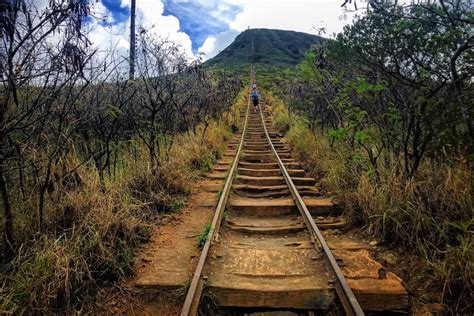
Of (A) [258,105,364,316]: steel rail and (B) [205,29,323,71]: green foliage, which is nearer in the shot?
(A) [258,105,364,316]: steel rail

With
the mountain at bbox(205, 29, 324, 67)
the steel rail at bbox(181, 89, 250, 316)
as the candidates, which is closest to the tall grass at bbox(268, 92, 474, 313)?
the steel rail at bbox(181, 89, 250, 316)

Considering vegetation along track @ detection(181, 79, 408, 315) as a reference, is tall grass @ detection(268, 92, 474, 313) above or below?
above

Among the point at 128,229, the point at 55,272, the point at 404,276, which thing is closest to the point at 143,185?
the point at 128,229

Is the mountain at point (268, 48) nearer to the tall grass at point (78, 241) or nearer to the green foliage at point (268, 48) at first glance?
Result: the green foliage at point (268, 48)

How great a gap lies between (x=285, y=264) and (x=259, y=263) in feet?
1.00

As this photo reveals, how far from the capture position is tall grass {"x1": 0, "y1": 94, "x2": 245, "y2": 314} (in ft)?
10.7

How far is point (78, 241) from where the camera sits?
12.5ft

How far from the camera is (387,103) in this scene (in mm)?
6461

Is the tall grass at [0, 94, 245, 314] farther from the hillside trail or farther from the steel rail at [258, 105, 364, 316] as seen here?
the steel rail at [258, 105, 364, 316]

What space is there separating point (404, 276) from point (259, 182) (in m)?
4.23

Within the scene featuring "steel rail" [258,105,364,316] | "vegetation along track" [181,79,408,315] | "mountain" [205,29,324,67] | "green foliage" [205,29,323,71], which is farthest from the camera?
"mountain" [205,29,324,67]

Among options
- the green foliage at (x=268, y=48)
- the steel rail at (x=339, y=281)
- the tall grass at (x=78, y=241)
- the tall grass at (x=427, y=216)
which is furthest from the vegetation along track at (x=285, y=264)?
the green foliage at (x=268, y=48)

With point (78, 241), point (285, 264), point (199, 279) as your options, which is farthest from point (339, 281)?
point (78, 241)

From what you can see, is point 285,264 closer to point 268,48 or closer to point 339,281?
point 339,281
